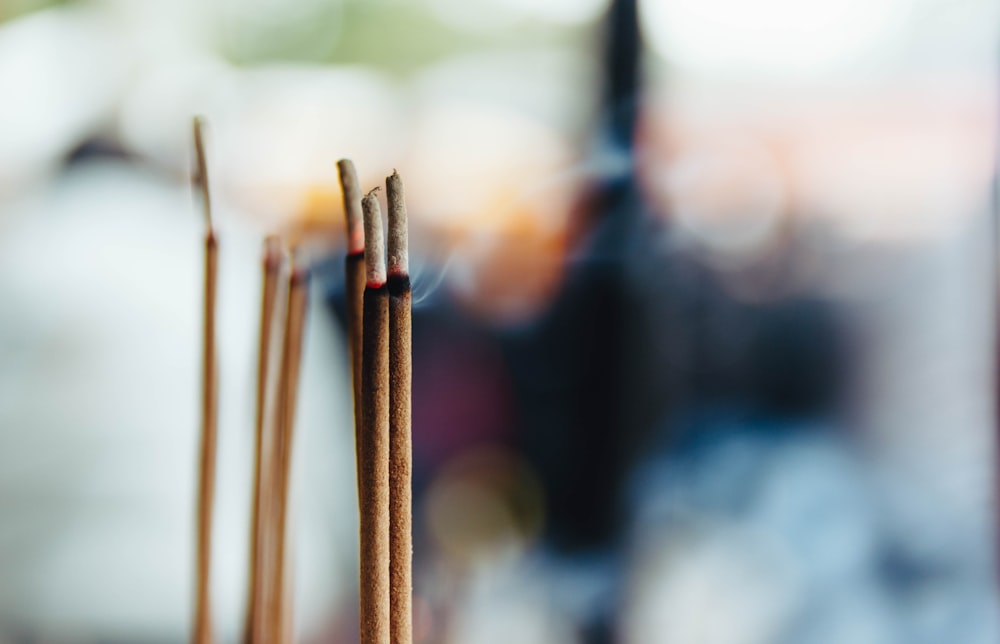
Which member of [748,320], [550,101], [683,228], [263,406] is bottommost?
[263,406]

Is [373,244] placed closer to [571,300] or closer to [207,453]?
[207,453]

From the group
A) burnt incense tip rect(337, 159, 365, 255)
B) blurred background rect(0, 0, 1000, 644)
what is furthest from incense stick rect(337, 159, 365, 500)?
blurred background rect(0, 0, 1000, 644)

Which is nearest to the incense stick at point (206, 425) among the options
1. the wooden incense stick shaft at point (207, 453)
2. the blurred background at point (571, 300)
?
the wooden incense stick shaft at point (207, 453)

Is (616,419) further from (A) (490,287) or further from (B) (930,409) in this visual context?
(B) (930,409)

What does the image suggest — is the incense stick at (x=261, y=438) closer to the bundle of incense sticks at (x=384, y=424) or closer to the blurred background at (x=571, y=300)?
the bundle of incense sticks at (x=384, y=424)

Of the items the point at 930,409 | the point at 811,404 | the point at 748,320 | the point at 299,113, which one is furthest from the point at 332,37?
the point at 930,409

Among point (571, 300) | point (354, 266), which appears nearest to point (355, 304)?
point (354, 266)

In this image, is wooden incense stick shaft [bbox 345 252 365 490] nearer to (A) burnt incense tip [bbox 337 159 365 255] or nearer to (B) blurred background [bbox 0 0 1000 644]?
(A) burnt incense tip [bbox 337 159 365 255]
